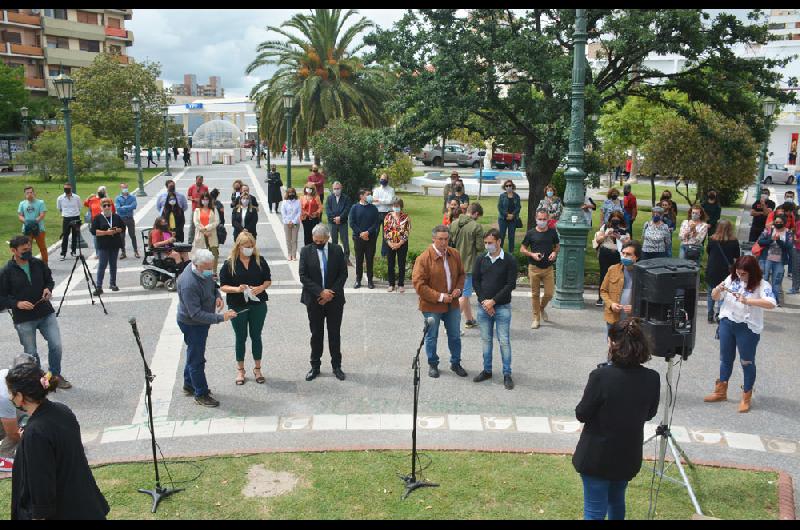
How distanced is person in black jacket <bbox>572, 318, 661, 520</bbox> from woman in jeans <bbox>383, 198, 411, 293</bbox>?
8443 mm

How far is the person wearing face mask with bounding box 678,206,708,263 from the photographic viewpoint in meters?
12.5

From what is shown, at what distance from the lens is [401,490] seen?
19.6 ft

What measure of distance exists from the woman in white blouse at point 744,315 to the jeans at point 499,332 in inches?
88.8

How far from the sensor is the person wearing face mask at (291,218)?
1577 cm

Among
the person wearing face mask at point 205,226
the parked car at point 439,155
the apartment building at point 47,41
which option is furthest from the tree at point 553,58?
the apartment building at point 47,41

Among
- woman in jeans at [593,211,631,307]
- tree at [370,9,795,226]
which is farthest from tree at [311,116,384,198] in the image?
woman in jeans at [593,211,631,307]

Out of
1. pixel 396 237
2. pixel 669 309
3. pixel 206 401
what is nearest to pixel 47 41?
pixel 396 237

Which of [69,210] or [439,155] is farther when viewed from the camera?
[439,155]

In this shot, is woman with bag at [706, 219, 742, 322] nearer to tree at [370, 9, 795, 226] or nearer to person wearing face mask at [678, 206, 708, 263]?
person wearing face mask at [678, 206, 708, 263]

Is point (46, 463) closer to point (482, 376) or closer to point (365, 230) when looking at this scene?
point (482, 376)

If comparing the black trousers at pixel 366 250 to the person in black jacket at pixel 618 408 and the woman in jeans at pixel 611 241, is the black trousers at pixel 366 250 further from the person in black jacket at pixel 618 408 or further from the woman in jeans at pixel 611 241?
the person in black jacket at pixel 618 408

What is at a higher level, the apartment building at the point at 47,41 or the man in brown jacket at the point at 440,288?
the apartment building at the point at 47,41

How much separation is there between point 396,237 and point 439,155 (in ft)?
131

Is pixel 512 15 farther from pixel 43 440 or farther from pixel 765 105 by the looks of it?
pixel 43 440
